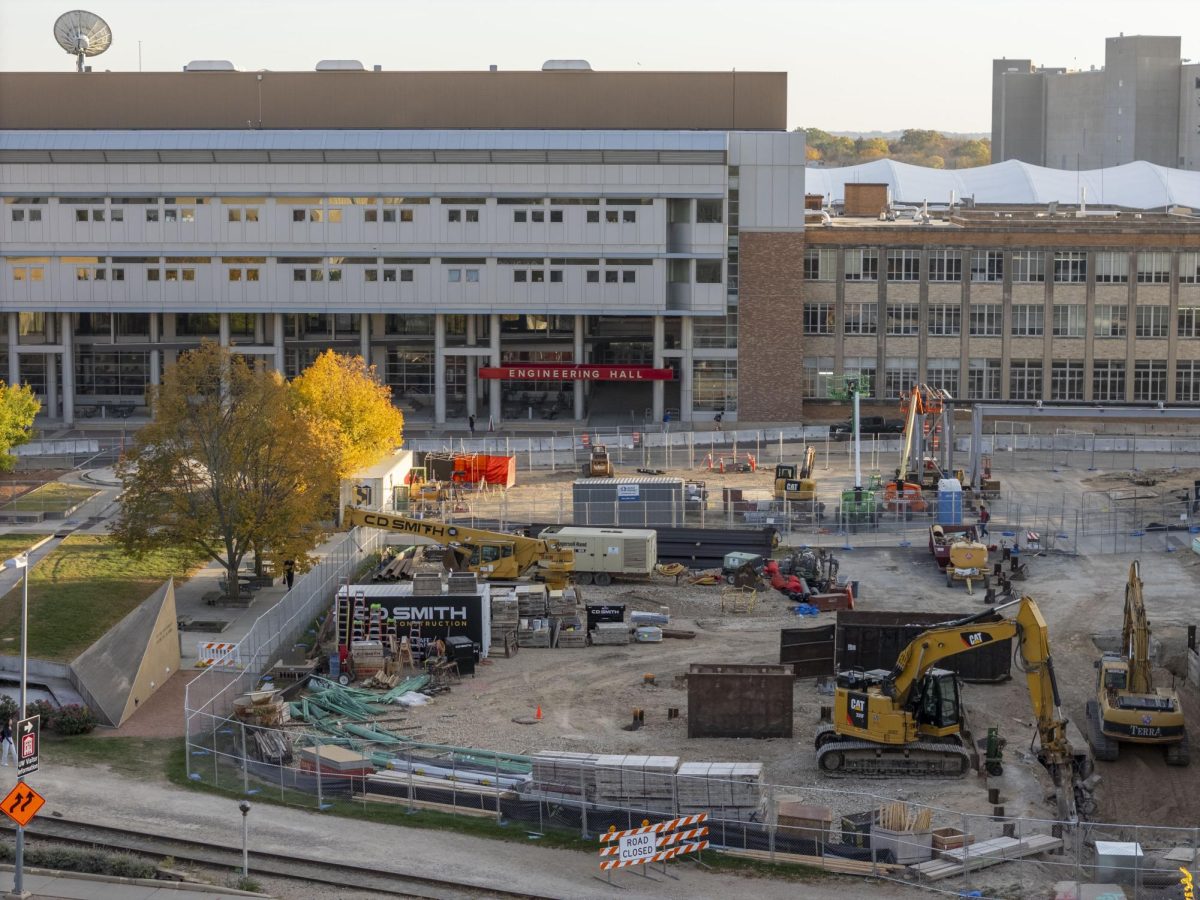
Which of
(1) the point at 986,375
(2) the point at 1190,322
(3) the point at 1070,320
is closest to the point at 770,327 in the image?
(1) the point at 986,375

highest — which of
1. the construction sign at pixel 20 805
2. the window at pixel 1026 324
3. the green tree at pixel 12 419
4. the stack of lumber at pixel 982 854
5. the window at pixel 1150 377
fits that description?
the window at pixel 1026 324

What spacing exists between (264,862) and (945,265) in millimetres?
84887

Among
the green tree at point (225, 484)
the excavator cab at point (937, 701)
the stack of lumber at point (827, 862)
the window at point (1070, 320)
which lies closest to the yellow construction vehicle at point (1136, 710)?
the excavator cab at point (937, 701)

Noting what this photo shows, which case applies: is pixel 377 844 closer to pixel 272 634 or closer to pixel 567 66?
pixel 272 634

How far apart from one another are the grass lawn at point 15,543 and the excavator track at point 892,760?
3590 centimetres

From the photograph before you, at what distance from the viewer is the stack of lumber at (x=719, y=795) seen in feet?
119

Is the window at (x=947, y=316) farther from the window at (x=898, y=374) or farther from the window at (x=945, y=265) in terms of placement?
the window at (x=898, y=374)

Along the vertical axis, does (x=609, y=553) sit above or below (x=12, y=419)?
below

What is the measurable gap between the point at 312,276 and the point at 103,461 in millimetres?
20183

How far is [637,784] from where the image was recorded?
1442 inches

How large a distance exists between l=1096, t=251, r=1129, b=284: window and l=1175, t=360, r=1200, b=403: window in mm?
6622

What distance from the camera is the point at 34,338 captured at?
113750mm

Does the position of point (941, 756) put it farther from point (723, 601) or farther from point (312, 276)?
point (312, 276)

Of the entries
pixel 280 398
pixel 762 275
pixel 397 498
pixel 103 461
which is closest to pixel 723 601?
pixel 280 398
